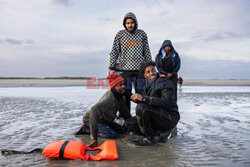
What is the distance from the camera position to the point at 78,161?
2705 millimetres

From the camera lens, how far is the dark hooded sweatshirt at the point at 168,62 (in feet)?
17.3

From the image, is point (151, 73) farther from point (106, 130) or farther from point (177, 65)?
point (177, 65)

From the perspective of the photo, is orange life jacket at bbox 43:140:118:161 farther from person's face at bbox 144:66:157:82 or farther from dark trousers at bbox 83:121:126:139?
person's face at bbox 144:66:157:82

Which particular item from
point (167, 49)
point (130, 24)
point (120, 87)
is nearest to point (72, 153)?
point (120, 87)

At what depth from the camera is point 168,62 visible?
5305 mm

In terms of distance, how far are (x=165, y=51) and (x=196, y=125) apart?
2.01 m

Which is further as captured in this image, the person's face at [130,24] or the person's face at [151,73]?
the person's face at [130,24]

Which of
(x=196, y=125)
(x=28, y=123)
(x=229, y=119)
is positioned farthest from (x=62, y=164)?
(x=229, y=119)

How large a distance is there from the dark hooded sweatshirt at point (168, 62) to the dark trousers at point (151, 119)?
211 cm

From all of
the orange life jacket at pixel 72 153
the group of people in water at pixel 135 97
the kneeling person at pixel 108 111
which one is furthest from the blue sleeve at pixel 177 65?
the orange life jacket at pixel 72 153

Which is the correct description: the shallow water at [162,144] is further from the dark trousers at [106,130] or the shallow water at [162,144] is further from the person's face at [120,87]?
the person's face at [120,87]

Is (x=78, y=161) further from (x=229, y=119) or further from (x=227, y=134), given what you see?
(x=229, y=119)

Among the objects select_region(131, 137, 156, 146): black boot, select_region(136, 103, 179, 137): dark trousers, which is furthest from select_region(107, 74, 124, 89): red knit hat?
select_region(131, 137, 156, 146): black boot

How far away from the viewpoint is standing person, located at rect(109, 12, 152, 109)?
4.42 meters
